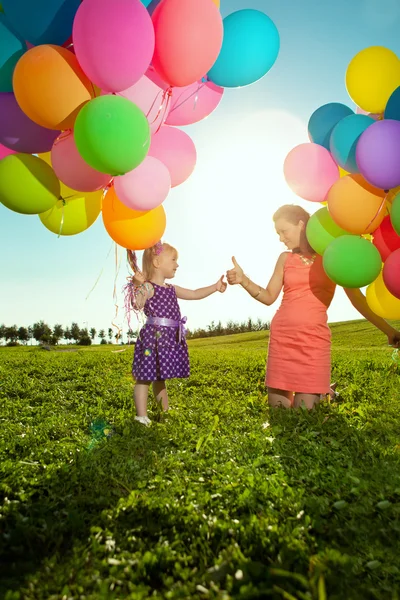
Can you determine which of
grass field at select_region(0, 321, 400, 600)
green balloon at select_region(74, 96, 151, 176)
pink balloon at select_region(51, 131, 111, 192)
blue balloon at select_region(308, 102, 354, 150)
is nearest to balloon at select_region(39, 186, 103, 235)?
pink balloon at select_region(51, 131, 111, 192)

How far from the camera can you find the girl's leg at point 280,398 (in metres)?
4.64

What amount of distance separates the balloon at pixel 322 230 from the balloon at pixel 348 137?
411mm

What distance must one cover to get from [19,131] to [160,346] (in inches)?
88.2

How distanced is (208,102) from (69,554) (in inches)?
126

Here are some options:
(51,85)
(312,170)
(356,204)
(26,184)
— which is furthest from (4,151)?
(356,204)

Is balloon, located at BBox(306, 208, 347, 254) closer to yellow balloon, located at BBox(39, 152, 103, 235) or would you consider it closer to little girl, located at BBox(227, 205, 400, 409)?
little girl, located at BBox(227, 205, 400, 409)

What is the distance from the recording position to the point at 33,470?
10.7ft

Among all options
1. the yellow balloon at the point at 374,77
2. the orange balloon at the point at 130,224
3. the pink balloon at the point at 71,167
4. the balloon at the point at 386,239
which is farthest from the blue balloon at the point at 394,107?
the pink balloon at the point at 71,167

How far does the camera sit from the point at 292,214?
14.8 feet

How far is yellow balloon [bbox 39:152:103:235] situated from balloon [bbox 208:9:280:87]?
135cm

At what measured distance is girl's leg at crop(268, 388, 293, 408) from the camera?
464 cm

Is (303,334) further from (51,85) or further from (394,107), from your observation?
(51,85)

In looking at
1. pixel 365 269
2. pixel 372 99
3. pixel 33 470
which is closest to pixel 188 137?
pixel 372 99

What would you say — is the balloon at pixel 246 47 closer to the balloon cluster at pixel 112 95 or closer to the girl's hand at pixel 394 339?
the balloon cluster at pixel 112 95
